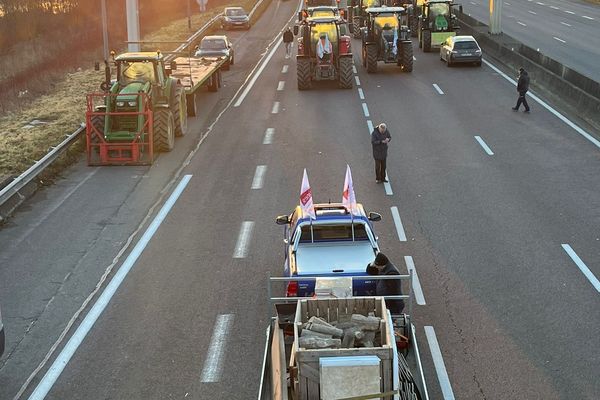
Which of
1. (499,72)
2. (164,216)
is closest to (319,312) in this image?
(164,216)

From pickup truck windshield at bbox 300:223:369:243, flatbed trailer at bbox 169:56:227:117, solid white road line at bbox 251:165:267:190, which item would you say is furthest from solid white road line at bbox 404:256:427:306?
flatbed trailer at bbox 169:56:227:117

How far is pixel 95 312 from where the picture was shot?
51.2 feet

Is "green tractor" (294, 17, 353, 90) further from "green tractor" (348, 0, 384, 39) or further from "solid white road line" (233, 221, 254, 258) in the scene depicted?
"solid white road line" (233, 221, 254, 258)

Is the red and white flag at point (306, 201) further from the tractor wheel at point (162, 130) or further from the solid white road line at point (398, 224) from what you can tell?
the tractor wheel at point (162, 130)

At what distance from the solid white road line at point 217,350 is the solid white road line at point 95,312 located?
7.06 ft

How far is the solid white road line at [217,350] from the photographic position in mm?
13141

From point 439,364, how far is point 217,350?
3.44 meters

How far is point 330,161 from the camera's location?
2645 cm

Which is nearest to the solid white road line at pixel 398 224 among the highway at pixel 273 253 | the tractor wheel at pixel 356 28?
the highway at pixel 273 253

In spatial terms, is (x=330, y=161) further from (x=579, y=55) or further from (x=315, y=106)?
(x=579, y=55)

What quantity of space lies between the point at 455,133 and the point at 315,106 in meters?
7.63

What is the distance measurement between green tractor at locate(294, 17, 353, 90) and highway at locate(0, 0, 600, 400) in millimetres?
6341

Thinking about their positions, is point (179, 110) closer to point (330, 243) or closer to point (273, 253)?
point (273, 253)

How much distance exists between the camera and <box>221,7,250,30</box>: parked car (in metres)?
67.2
